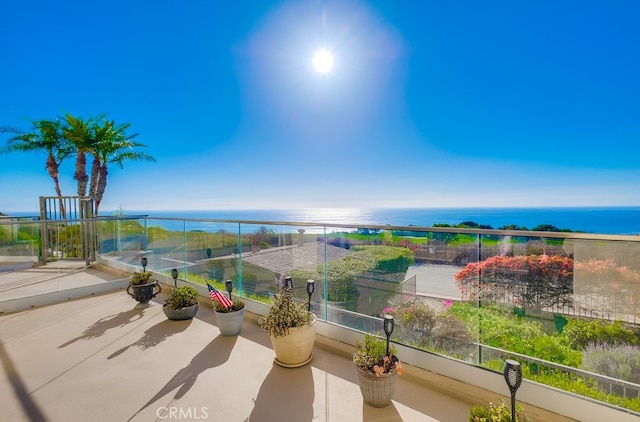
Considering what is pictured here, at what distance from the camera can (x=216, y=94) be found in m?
9.77

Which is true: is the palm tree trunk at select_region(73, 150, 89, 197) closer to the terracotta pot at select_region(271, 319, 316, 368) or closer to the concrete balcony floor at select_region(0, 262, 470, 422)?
the concrete balcony floor at select_region(0, 262, 470, 422)

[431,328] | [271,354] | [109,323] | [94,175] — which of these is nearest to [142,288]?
[109,323]

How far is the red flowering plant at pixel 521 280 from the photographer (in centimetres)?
184

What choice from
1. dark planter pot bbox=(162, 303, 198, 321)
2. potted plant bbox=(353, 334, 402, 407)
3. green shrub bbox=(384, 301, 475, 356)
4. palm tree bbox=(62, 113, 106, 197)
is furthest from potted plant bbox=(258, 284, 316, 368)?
palm tree bbox=(62, 113, 106, 197)

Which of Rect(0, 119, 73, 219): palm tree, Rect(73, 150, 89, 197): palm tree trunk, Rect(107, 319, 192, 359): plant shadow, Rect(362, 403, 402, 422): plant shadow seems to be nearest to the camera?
Rect(362, 403, 402, 422): plant shadow

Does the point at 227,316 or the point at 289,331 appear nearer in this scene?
the point at 289,331

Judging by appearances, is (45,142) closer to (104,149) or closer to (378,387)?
(104,149)

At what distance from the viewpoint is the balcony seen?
1.85m

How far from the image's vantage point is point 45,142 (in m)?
10.7

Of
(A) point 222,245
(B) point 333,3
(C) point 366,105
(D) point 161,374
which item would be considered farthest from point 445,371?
(C) point 366,105

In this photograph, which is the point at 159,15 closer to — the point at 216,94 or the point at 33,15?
the point at 33,15

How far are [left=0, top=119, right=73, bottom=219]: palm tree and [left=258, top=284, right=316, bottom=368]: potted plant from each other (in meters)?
13.3

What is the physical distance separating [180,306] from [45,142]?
1238 cm

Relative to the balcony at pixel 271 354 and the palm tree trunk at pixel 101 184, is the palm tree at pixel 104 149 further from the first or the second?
the balcony at pixel 271 354
